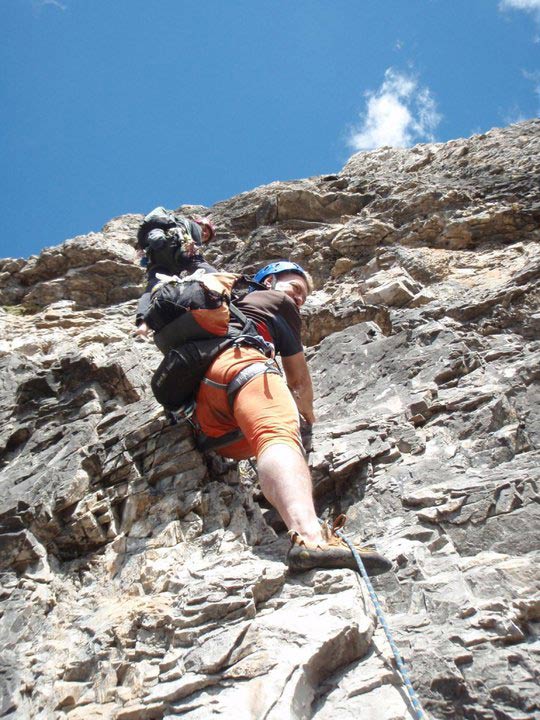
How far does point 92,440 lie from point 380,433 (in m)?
3.15

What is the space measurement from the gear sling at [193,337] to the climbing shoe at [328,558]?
162cm

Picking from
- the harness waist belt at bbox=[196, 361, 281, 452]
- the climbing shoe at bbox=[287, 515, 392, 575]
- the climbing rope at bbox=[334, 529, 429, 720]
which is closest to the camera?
the climbing rope at bbox=[334, 529, 429, 720]

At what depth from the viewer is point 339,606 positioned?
3.26 m

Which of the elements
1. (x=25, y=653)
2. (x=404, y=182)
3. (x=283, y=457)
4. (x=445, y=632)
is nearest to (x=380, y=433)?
(x=283, y=457)

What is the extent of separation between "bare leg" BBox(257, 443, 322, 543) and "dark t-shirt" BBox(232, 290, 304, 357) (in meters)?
2.03

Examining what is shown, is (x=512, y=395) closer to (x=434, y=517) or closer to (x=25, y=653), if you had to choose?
(x=434, y=517)

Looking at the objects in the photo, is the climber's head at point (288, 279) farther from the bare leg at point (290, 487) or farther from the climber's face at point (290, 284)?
the bare leg at point (290, 487)

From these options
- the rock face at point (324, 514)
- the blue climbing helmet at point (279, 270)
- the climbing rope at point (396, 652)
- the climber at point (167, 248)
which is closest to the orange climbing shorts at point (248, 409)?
the rock face at point (324, 514)

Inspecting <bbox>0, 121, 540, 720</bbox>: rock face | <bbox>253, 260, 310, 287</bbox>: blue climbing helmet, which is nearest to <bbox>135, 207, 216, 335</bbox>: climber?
<bbox>253, 260, 310, 287</bbox>: blue climbing helmet

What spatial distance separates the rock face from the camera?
302 cm

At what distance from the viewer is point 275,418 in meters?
4.32

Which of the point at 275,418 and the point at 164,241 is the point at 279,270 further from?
the point at 275,418

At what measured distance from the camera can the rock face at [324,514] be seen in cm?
302

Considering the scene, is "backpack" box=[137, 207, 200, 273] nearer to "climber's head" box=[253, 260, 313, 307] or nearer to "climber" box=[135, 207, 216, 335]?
"climber" box=[135, 207, 216, 335]
